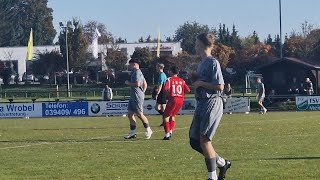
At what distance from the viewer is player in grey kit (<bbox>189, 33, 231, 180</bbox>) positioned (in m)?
11.8

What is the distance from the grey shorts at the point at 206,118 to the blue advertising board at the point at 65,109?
3352cm

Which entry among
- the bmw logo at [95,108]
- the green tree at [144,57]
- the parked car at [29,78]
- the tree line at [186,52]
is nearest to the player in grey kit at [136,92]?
the bmw logo at [95,108]

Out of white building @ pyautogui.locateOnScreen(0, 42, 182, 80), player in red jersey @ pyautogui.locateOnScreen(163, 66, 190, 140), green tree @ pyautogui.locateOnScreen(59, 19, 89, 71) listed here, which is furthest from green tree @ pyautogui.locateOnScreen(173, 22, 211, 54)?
player in red jersey @ pyautogui.locateOnScreen(163, 66, 190, 140)

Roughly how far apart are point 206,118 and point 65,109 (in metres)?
34.0

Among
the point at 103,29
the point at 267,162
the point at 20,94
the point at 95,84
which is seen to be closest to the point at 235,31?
the point at 103,29

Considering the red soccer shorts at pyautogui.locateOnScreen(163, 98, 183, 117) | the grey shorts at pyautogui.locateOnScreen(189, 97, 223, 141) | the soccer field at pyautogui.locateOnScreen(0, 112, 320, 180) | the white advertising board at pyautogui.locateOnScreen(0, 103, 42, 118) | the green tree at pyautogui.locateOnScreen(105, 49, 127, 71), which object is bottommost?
the white advertising board at pyautogui.locateOnScreen(0, 103, 42, 118)

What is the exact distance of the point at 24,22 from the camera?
502ft

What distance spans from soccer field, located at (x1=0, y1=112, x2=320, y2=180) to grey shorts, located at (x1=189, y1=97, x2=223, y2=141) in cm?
118

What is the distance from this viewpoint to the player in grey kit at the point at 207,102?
11.8 meters

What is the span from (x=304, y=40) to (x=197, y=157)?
85609 mm

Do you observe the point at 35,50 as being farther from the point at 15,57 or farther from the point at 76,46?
the point at 76,46

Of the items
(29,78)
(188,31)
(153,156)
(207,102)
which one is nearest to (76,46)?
(29,78)

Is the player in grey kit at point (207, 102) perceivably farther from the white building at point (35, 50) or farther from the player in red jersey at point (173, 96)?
the white building at point (35, 50)

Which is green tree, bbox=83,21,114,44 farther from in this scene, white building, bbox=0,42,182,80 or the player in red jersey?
the player in red jersey
